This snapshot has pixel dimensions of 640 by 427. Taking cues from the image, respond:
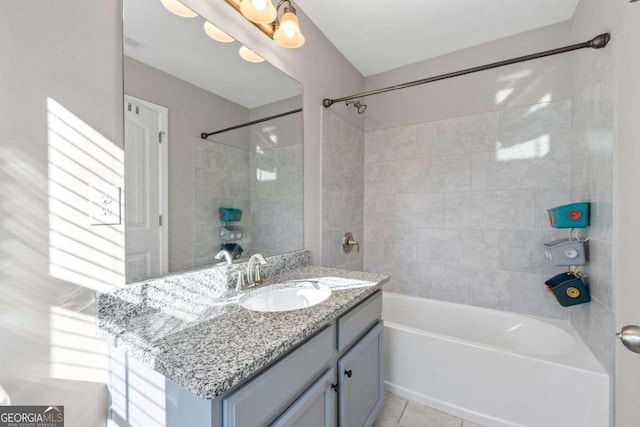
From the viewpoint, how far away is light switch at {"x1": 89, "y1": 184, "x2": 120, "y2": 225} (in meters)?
0.86

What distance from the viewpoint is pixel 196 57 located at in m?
1.20

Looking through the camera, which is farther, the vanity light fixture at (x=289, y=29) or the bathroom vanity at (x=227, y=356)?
the vanity light fixture at (x=289, y=29)

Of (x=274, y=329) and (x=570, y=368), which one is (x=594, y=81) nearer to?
(x=570, y=368)

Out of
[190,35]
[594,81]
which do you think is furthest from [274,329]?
[594,81]

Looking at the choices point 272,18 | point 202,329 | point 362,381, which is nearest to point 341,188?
point 272,18

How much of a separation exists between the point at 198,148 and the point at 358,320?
1064mm

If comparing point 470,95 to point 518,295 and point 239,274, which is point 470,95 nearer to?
point 518,295

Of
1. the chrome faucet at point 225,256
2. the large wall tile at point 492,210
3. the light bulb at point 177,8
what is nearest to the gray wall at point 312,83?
the light bulb at point 177,8

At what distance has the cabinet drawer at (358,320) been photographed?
1123 millimetres

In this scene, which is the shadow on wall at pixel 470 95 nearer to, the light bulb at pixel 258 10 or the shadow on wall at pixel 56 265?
the light bulb at pixel 258 10

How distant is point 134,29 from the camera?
3.12 ft

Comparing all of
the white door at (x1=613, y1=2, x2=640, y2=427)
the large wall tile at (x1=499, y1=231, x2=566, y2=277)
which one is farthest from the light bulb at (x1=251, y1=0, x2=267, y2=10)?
the large wall tile at (x1=499, y1=231, x2=566, y2=277)

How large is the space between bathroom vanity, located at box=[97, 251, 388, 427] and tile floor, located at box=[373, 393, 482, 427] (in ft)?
1.35

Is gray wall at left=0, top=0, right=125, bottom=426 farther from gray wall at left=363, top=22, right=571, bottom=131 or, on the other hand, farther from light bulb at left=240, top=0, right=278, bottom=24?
gray wall at left=363, top=22, right=571, bottom=131
